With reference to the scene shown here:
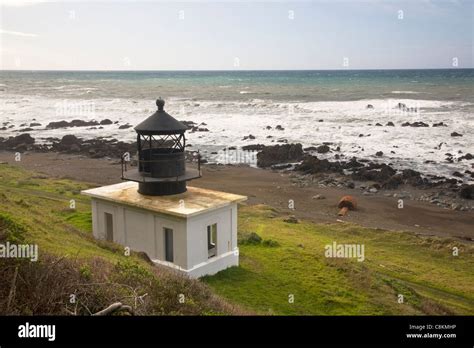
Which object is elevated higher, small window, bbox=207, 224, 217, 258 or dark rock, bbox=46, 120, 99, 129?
dark rock, bbox=46, 120, 99, 129

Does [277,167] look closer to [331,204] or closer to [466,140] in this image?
[331,204]

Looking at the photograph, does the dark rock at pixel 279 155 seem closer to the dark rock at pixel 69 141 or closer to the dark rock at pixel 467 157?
the dark rock at pixel 467 157

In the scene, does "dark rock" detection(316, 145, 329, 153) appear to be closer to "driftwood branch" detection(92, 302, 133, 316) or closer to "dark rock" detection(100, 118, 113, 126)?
"dark rock" detection(100, 118, 113, 126)

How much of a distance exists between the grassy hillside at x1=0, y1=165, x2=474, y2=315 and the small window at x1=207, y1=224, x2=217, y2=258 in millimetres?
683

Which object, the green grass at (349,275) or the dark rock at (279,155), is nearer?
the green grass at (349,275)

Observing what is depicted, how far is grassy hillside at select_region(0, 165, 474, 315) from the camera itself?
18.6 feet

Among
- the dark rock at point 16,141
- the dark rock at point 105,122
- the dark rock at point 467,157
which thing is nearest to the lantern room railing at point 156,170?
the dark rock at point 467,157

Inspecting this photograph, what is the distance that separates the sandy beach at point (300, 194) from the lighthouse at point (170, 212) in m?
8.95

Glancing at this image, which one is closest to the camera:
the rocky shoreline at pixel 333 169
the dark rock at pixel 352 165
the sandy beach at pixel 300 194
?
the sandy beach at pixel 300 194

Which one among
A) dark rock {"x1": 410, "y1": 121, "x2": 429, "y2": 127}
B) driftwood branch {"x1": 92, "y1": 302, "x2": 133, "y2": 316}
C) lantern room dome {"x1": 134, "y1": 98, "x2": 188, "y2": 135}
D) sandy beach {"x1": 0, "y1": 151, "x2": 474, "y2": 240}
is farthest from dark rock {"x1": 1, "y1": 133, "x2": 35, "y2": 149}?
driftwood branch {"x1": 92, "y1": 302, "x2": 133, "y2": 316}

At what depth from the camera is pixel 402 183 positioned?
91.7ft

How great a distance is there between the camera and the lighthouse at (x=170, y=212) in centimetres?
1200
